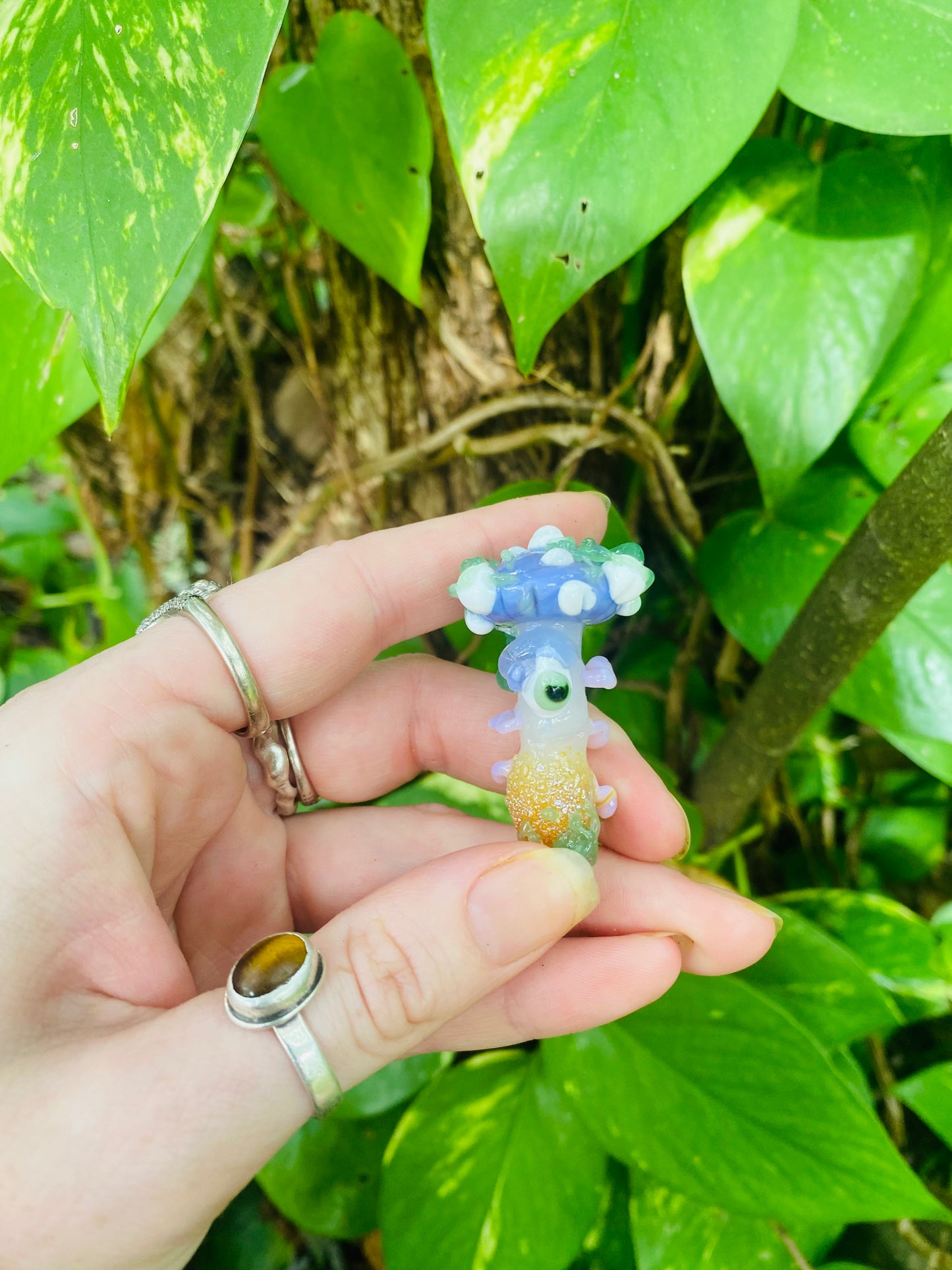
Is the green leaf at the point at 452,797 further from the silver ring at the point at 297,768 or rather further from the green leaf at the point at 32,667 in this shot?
the green leaf at the point at 32,667

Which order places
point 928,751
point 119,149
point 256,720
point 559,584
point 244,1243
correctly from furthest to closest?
point 244,1243 < point 928,751 < point 256,720 < point 559,584 < point 119,149

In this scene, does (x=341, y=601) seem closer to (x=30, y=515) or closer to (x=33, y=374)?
(x=33, y=374)

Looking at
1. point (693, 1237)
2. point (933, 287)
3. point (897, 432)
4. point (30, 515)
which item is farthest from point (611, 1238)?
point (30, 515)

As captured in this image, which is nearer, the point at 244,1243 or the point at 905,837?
the point at 244,1243

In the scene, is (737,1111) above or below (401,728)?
below

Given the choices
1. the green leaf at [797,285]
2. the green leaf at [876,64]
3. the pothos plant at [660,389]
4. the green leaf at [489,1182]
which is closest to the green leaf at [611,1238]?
the pothos plant at [660,389]

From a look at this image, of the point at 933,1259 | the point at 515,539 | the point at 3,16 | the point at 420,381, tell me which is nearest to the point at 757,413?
the point at 515,539
